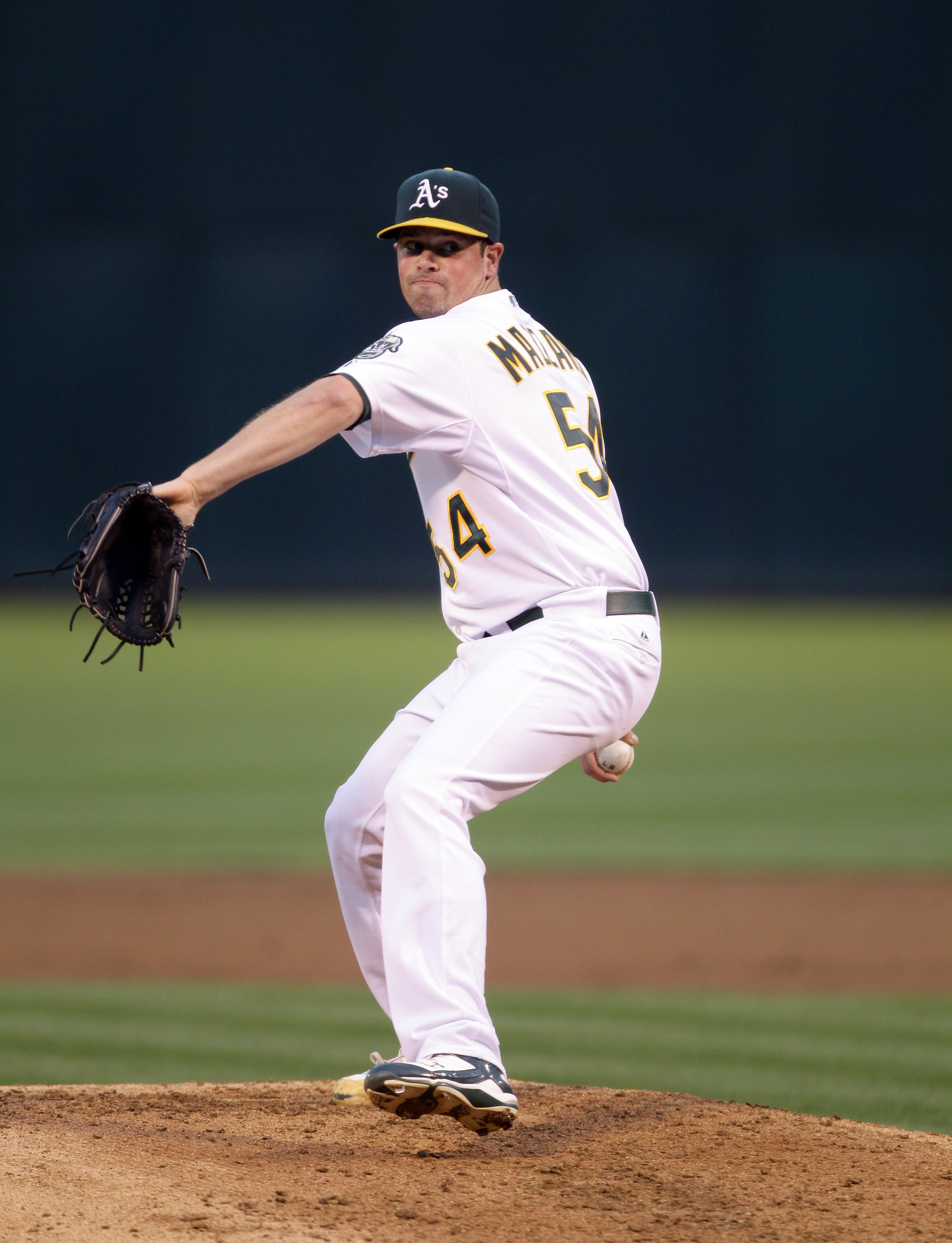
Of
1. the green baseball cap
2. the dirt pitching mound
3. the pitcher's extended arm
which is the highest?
the green baseball cap

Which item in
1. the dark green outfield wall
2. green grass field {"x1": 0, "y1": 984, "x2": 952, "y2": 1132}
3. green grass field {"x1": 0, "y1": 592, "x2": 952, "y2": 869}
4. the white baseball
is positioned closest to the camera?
the white baseball

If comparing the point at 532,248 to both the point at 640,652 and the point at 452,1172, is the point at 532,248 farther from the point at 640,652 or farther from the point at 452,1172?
the point at 452,1172

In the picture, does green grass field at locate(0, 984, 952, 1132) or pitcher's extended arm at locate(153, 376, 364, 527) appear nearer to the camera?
pitcher's extended arm at locate(153, 376, 364, 527)

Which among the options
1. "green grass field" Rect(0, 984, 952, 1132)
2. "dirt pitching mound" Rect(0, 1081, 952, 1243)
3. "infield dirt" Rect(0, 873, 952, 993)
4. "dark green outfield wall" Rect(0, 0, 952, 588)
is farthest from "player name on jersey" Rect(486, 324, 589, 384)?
"dark green outfield wall" Rect(0, 0, 952, 588)

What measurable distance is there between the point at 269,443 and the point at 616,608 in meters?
0.87

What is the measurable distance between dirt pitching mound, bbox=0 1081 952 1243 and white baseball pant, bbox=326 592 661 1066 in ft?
0.92

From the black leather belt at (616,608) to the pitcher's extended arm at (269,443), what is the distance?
0.60 meters

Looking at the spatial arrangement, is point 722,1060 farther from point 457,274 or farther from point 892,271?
point 892,271

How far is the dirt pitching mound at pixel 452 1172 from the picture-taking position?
2.74 meters

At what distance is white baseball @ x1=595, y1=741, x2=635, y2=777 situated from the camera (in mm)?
3492

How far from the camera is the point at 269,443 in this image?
9.65 ft

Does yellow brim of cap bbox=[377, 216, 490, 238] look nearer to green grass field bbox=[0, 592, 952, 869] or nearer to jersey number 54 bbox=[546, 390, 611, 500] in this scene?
jersey number 54 bbox=[546, 390, 611, 500]

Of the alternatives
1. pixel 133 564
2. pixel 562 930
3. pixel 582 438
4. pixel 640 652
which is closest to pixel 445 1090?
pixel 640 652

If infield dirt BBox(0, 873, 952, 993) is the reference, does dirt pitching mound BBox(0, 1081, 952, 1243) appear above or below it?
above
